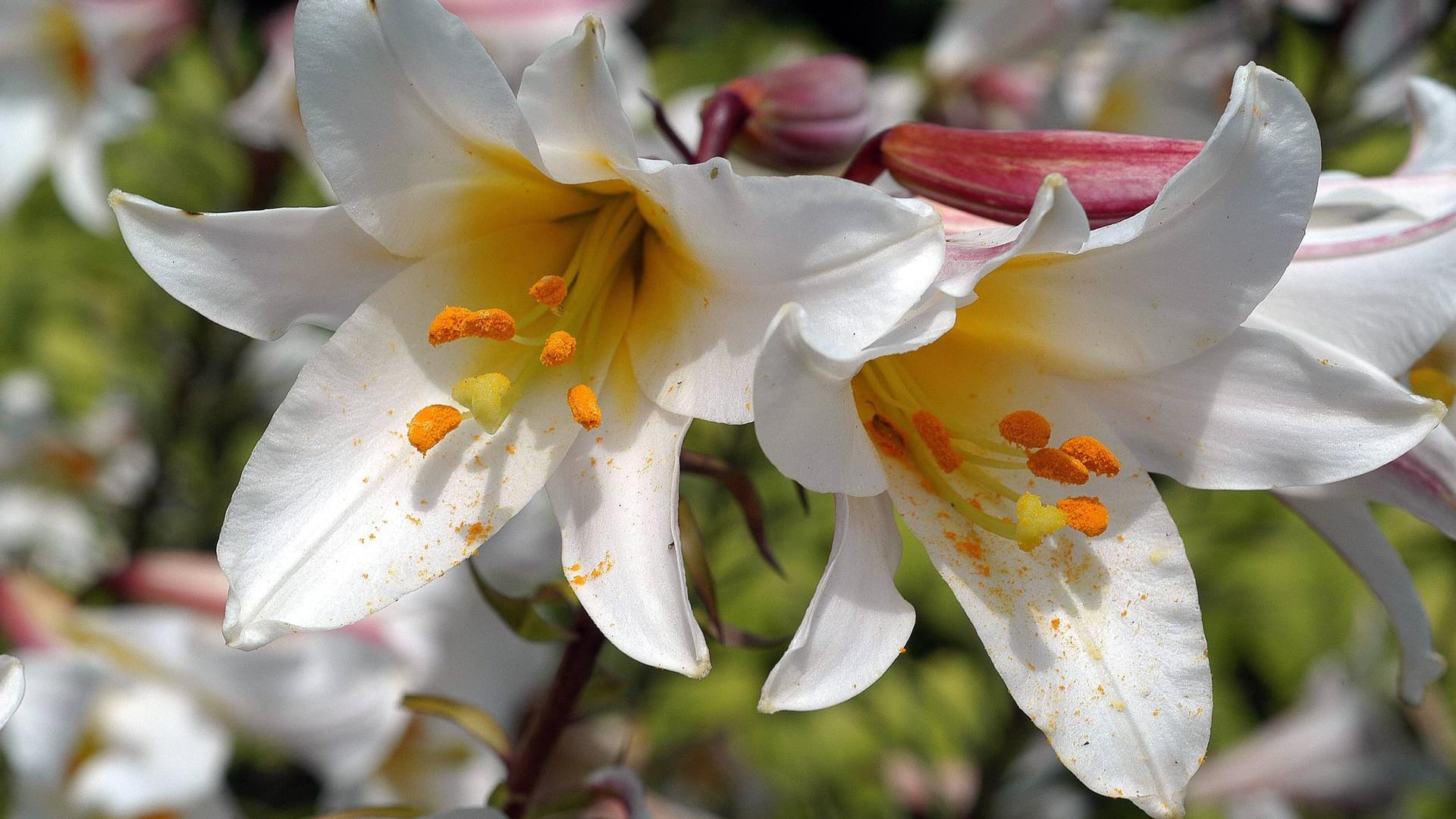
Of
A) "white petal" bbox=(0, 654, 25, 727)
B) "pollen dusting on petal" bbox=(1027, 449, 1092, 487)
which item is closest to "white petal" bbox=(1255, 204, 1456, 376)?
"pollen dusting on petal" bbox=(1027, 449, 1092, 487)

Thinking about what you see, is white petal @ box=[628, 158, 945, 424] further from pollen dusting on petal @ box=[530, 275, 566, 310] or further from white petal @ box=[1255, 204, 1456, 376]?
white petal @ box=[1255, 204, 1456, 376]

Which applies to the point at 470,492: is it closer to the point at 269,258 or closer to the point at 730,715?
the point at 269,258

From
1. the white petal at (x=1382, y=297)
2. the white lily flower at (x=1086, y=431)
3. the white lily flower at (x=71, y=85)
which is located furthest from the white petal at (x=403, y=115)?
the white lily flower at (x=71, y=85)

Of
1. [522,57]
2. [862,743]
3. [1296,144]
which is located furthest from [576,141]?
[862,743]

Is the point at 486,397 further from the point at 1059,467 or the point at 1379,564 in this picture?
the point at 1379,564

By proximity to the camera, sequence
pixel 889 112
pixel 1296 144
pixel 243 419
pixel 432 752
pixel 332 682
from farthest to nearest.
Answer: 1. pixel 889 112
2. pixel 243 419
3. pixel 432 752
4. pixel 332 682
5. pixel 1296 144

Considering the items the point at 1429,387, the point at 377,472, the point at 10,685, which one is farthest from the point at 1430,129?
the point at 10,685
